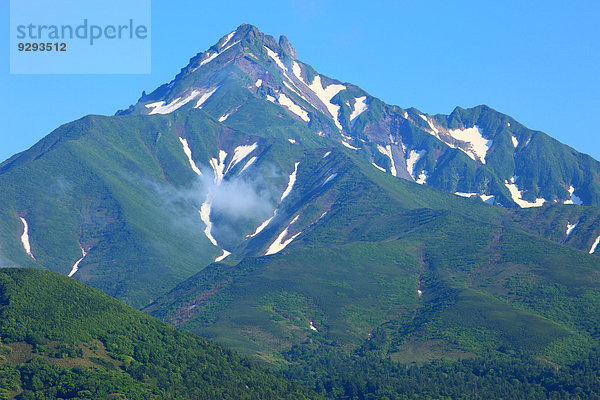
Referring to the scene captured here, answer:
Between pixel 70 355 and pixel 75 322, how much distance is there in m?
18.1

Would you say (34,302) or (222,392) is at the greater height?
(34,302)

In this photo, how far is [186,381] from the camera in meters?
197

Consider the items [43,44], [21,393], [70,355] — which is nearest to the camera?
[21,393]

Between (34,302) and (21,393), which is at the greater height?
(34,302)

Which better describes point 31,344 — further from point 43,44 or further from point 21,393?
point 43,44

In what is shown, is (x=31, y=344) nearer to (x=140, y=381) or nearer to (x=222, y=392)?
(x=140, y=381)

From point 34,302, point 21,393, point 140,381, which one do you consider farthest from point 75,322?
point 21,393

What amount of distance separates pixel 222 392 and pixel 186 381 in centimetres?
806

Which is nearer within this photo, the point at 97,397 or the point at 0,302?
the point at 97,397

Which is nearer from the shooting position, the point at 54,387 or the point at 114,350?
the point at 54,387

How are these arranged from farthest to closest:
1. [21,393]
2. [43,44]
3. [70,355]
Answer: [43,44] < [70,355] < [21,393]

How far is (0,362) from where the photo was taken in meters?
169

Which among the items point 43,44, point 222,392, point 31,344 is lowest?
point 222,392

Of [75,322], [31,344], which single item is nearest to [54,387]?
[31,344]
